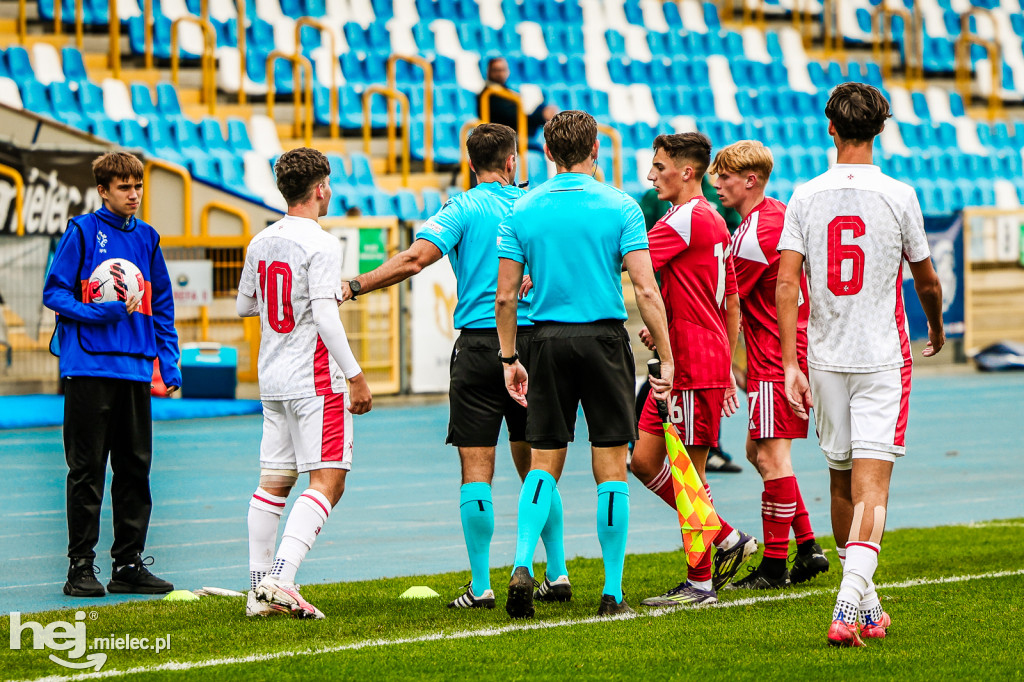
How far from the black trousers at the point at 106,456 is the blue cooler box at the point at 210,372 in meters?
7.96

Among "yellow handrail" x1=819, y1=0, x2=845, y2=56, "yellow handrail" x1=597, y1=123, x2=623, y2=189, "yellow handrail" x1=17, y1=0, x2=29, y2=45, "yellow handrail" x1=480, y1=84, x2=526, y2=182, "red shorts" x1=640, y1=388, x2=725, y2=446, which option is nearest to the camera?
"red shorts" x1=640, y1=388, x2=725, y2=446

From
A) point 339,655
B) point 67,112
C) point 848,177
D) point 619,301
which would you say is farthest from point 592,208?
point 67,112

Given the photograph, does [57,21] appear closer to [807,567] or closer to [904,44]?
[807,567]

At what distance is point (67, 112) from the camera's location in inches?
677

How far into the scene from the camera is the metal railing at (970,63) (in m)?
25.9

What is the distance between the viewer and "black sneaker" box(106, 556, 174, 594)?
21.5 ft

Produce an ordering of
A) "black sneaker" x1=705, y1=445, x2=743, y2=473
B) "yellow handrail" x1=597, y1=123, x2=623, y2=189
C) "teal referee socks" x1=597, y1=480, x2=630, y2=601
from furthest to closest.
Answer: "yellow handrail" x1=597, y1=123, x2=623, y2=189 < "black sneaker" x1=705, y1=445, x2=743, y2=473 < "teal referee socks" x1=597, y1=480, x2=630, y2=601

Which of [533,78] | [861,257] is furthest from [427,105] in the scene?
[861,257]

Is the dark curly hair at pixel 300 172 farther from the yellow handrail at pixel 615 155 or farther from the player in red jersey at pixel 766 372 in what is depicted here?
the yellow handrail at pixel 615 155

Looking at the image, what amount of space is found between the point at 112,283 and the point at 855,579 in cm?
352

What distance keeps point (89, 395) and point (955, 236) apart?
15656 millimetres

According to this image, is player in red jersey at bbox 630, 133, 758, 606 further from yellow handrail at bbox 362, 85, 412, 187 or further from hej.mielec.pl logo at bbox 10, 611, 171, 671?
yellow handrail at bbox 362, 85, 412, 187

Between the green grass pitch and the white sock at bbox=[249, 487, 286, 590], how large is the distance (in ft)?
0.69

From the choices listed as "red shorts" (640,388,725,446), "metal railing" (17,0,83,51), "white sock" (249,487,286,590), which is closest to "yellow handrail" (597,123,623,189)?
"metal railing" (17,0,83,51)
